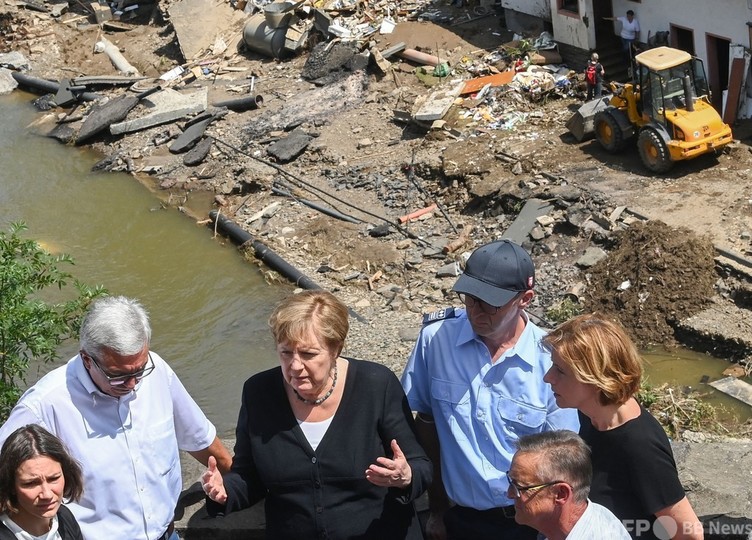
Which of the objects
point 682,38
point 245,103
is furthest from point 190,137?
point 682,38

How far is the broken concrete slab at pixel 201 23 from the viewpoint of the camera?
24203 millimetres

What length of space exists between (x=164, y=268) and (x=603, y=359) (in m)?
12.7

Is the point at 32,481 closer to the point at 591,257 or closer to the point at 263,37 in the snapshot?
the point at 591,257

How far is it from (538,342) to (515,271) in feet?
1.06

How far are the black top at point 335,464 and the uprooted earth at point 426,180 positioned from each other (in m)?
7.44

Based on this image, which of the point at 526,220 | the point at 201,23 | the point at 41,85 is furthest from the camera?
the point at 201,23

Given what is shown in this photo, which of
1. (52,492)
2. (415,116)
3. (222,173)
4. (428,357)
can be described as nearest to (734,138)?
(415,116)

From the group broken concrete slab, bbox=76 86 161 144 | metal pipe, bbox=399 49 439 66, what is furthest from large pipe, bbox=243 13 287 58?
metal pipe, bbox=399 49 439 66

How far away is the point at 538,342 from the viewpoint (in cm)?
411

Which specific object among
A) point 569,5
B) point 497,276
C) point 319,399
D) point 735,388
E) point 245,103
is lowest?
point 735,388

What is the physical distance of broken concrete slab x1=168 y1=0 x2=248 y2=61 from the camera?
24.2 m

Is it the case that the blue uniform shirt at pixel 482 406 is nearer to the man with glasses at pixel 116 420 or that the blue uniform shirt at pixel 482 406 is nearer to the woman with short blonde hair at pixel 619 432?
the woman with short blonde hair at pixel 619 432

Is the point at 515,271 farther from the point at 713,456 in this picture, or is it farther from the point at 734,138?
the point at 734,138

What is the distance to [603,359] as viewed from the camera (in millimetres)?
3559
